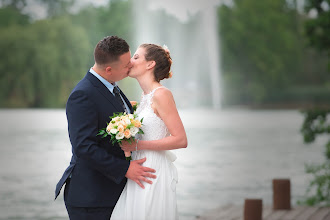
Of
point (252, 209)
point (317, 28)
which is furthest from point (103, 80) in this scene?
point (317, 28)

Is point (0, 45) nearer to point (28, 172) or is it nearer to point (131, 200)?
point (28, 172)

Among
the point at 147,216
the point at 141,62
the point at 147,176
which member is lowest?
Answer: the point at 147,216

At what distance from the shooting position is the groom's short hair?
10.8ft

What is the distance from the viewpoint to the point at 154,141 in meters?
3.44

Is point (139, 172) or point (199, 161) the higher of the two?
point (139, 172)

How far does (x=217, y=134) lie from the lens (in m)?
29.6

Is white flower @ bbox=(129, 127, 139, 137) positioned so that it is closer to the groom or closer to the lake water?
the groom

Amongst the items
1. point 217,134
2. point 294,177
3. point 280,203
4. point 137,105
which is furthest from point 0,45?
point 137,105

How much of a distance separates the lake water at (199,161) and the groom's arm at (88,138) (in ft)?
24.5

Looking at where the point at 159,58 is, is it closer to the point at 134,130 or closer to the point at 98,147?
the point at 134,130

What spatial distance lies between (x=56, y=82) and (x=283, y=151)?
20.0 meters

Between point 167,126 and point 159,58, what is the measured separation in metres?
0.45

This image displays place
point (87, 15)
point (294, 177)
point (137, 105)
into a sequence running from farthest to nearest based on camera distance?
point (87, 15) < point (294, 177) < point (137, 105)

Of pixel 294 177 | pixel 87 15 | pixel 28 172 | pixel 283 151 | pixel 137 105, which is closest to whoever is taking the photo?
pixel 137 105
